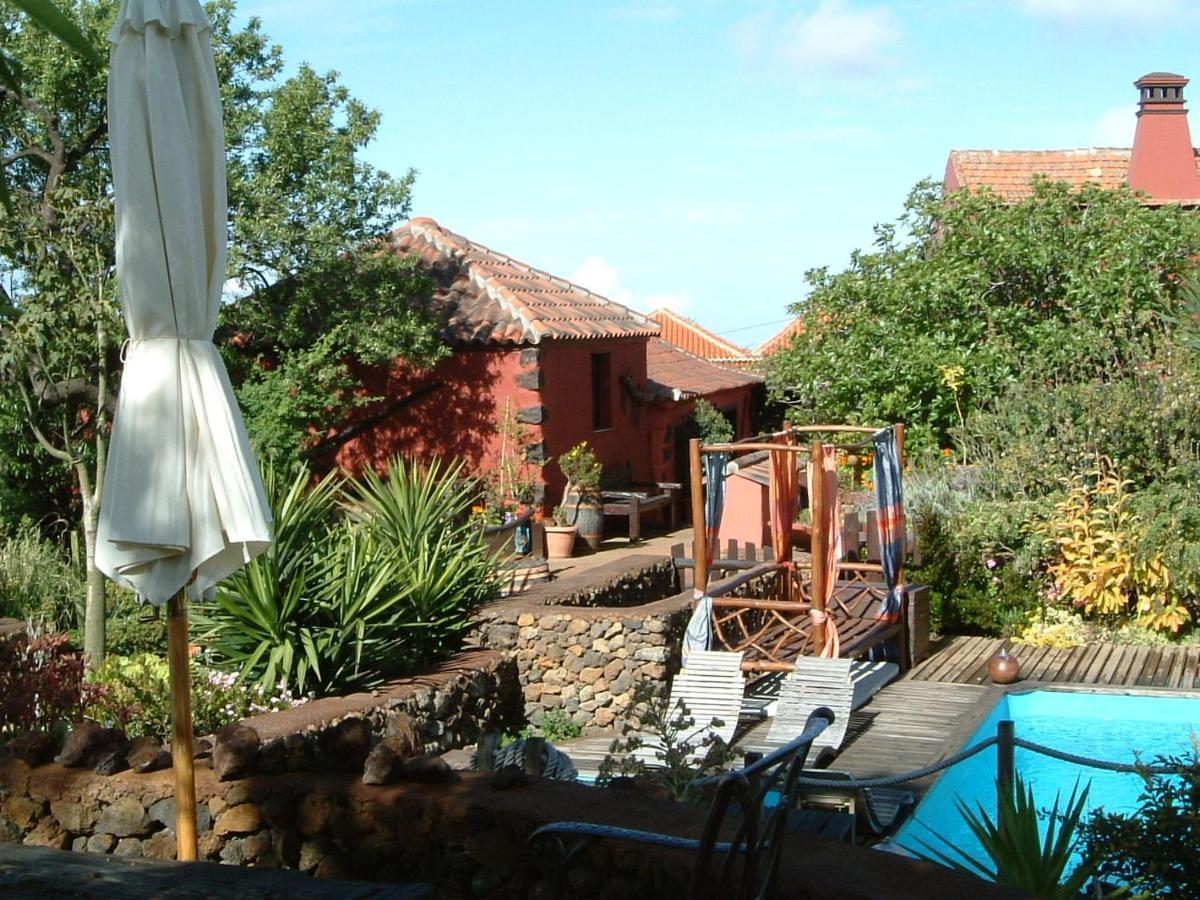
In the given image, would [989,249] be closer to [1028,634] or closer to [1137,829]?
[1028,634]

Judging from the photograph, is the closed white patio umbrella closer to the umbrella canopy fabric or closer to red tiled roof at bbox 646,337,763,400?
the umbrella canopy fabric

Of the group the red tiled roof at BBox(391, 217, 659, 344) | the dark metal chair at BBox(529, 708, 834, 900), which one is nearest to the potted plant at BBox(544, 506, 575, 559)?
the red tiled roof at BBox(391, 217, 659, 344)

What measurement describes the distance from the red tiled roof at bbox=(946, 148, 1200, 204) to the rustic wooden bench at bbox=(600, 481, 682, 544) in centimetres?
876

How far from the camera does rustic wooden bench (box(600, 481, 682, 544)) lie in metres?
18.9

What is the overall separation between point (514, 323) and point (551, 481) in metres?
2.20

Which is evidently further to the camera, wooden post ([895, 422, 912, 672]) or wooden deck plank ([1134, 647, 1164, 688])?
wooden post ([895, 422, 912, 672])

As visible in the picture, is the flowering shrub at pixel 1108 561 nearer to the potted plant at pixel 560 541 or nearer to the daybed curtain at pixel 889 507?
the daybed curtain at pixel 889 507

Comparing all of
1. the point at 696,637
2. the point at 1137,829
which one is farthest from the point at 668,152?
the point at 1137,829

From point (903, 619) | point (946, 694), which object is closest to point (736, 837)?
point (946, 694)

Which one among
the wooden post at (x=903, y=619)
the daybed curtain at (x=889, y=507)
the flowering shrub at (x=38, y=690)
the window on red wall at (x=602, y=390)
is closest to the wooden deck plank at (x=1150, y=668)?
the wooden post at (x=903, y=619)

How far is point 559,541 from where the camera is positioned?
17.6 metres

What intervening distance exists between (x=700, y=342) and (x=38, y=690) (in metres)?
27.4

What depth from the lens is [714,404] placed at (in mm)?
24453

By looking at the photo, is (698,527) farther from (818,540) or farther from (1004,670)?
(1004,670)
